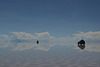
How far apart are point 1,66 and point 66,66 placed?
11757 millimetres

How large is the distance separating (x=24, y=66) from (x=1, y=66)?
4.05m

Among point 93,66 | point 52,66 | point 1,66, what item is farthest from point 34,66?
point 93,66

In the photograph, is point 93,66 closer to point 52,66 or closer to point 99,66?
point 99,66

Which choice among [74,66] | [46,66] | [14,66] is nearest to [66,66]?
[74,66]

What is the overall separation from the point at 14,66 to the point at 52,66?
22.8ft

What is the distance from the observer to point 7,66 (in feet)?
87.8

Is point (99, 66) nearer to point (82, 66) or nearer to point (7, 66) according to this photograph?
point (82, 66)

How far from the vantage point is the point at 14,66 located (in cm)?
2708

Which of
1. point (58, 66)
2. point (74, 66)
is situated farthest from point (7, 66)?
point (74, 66)

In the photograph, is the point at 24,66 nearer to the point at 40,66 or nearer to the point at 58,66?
the point at 40,66

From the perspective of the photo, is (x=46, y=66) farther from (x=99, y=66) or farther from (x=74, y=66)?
(x=99, y=66)

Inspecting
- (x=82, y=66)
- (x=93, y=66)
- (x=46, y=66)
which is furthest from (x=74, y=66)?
(x=46, y=66)

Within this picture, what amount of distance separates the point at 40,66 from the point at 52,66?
2226 mm

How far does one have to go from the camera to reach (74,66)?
27500 millimetres
